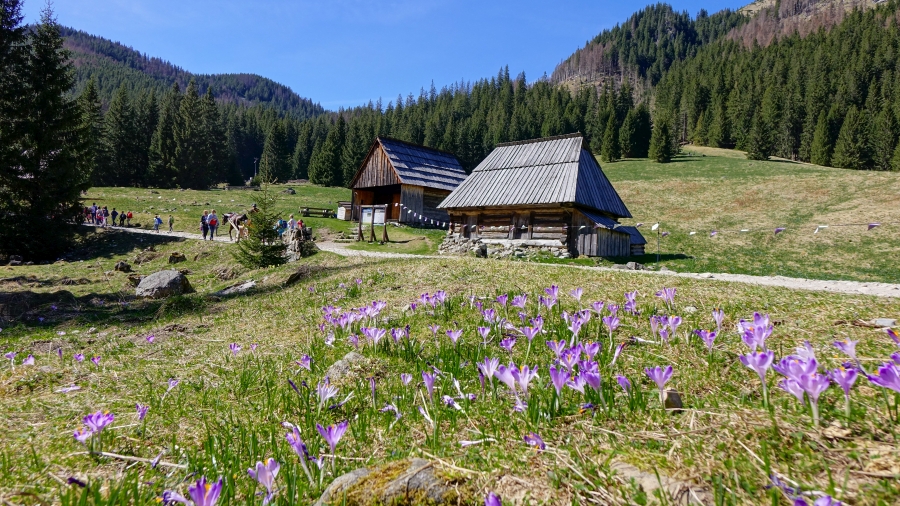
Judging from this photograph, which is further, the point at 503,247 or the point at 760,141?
the point at 760,141

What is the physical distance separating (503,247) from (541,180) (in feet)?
14.2

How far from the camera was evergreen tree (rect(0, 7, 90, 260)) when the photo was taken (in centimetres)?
2547

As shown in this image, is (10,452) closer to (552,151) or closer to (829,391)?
(829,391)

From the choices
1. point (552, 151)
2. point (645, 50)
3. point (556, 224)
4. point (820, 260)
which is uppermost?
point (645, 50)

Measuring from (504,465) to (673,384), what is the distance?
178 cm

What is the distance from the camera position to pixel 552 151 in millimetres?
27000

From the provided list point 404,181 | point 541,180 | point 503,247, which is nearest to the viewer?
point 503,247

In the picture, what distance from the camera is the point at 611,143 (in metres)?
82.6

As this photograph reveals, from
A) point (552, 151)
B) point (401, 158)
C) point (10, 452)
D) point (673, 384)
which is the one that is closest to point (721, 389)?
point (673, 384)

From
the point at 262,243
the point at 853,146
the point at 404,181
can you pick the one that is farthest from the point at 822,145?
the point at 262,243

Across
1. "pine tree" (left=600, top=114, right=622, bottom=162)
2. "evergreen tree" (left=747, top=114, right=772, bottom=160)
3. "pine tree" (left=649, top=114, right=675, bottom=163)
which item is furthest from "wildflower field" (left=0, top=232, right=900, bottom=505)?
"pine tree" (left=600, top=114, right=622, bottom=162)

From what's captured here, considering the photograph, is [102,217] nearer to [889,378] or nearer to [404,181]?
[404,181]

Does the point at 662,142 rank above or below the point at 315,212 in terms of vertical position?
above

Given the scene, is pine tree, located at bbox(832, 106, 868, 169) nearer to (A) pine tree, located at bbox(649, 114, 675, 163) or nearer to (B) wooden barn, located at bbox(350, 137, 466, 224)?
(A) pine tree, located at bbox(649, 114, 675, 163)
